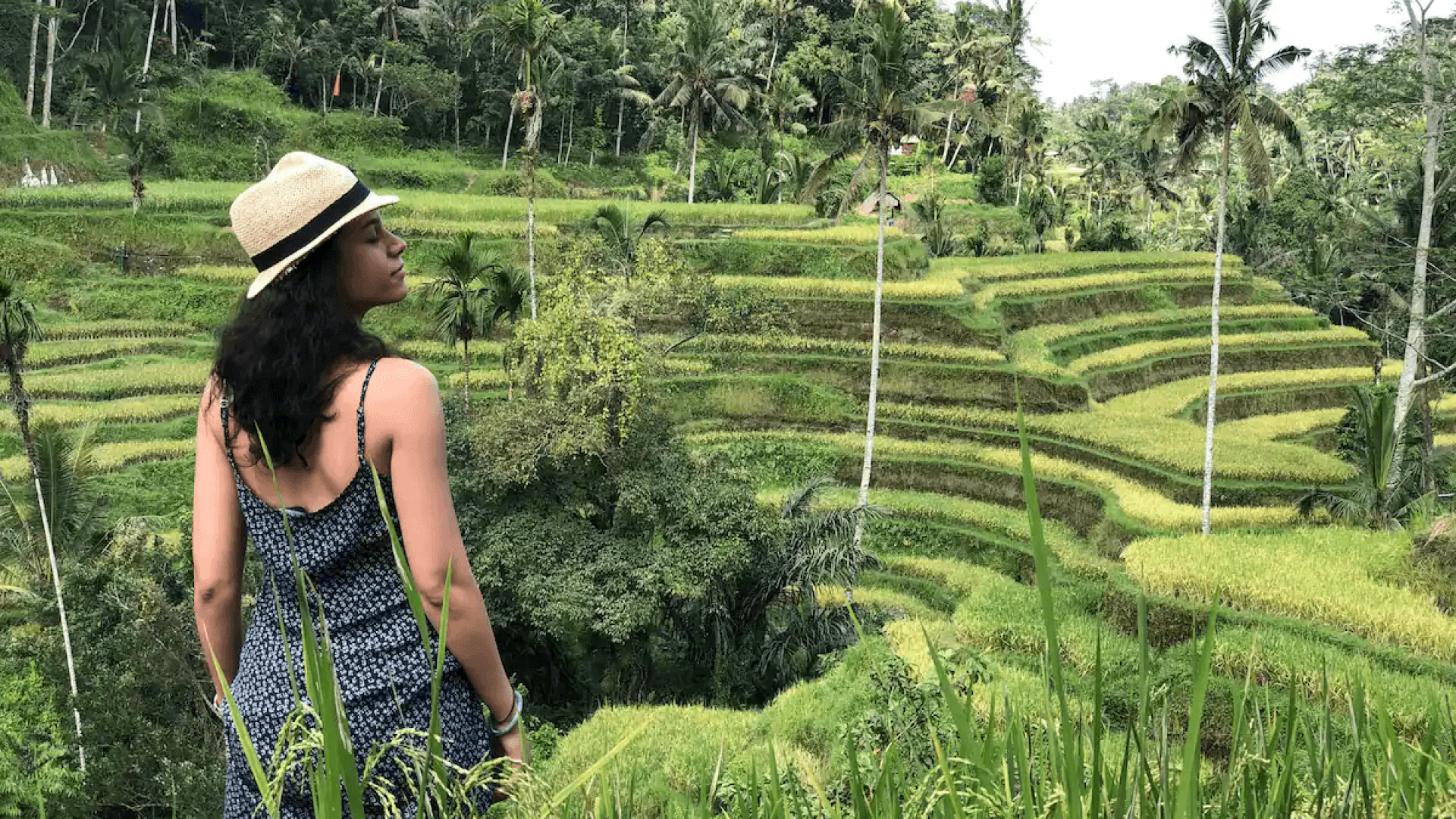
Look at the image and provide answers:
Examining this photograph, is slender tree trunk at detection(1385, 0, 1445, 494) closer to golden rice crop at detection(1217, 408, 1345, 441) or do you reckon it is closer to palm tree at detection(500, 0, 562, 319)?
golden rice crop at detection(1217, 408, 1345, 441)

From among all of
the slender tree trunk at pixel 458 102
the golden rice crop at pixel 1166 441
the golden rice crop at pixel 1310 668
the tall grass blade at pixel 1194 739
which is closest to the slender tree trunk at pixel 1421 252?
the golden rice crop at pixel 1166 441

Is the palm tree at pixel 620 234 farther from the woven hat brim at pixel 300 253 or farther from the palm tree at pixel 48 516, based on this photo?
the woven hat brim at pixel 300 253

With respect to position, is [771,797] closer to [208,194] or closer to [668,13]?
[208,194]

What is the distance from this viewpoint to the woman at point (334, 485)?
1715 mm

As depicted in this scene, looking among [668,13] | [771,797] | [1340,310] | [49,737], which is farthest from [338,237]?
[668,13]

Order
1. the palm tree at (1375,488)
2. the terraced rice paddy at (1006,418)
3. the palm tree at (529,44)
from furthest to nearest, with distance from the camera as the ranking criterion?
the palm tree at (529,44)
the palm tree at (1375,488)
the terraced rice paddy at (1006,418)

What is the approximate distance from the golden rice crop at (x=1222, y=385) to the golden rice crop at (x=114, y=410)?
14908mm

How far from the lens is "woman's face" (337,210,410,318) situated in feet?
5.88

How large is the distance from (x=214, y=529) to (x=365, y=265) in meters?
0.53

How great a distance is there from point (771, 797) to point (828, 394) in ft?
57.7

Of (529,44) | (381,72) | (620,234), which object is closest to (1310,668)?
(620,234)

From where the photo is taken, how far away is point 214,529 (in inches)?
73.4

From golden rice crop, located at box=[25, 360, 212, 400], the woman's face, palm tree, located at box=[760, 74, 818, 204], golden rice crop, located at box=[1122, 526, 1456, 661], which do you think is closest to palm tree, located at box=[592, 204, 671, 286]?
golden rice crop, located at box=[25, 360, 212, 400]

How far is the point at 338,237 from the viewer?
1780mm
